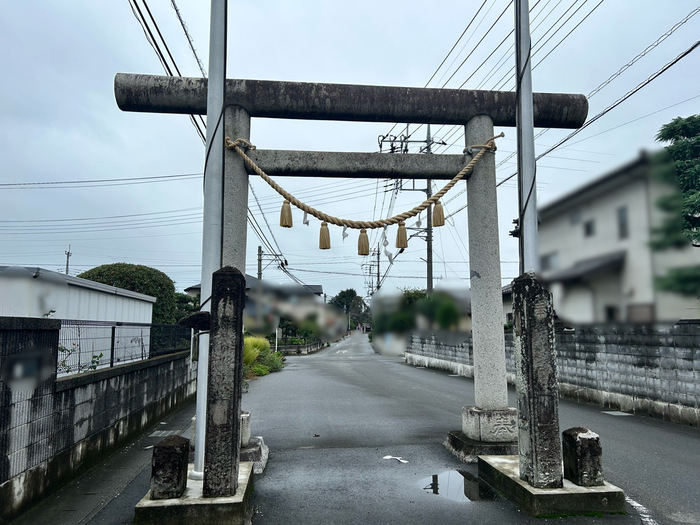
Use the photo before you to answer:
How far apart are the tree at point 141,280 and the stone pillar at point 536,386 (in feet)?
44.7

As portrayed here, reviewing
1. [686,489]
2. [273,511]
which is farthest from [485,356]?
[273,511]

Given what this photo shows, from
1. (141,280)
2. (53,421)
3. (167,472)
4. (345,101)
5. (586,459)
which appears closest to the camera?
(167,472)

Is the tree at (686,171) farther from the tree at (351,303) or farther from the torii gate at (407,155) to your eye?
the tree at (351,303)

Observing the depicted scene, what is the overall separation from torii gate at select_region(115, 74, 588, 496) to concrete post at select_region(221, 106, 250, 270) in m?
0.01

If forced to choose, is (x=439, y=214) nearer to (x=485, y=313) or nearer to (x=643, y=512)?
(x=485, y=313)

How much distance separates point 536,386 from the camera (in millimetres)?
4715

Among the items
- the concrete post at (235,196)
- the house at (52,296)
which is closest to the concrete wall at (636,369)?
the concrete post at (235,196)

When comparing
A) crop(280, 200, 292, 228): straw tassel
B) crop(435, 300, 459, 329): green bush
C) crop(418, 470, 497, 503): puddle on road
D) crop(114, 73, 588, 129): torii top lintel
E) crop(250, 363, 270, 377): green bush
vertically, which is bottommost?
crop(250, 363, 270, 377): green bush

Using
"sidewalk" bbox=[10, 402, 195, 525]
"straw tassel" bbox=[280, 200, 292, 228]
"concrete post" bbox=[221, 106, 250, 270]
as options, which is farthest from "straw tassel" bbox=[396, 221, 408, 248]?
"sidewalk" bbox=[10, 402, 195, 525]

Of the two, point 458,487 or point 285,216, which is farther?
point 285,216

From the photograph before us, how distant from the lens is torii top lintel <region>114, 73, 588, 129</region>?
6.44 meters

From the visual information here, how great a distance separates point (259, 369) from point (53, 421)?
52.6 ft

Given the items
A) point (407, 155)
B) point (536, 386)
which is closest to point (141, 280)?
point (407, 155)

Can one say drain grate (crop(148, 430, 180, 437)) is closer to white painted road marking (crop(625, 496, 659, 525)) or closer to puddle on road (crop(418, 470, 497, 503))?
puddle on road (crop(418, 470, 497, 503))
